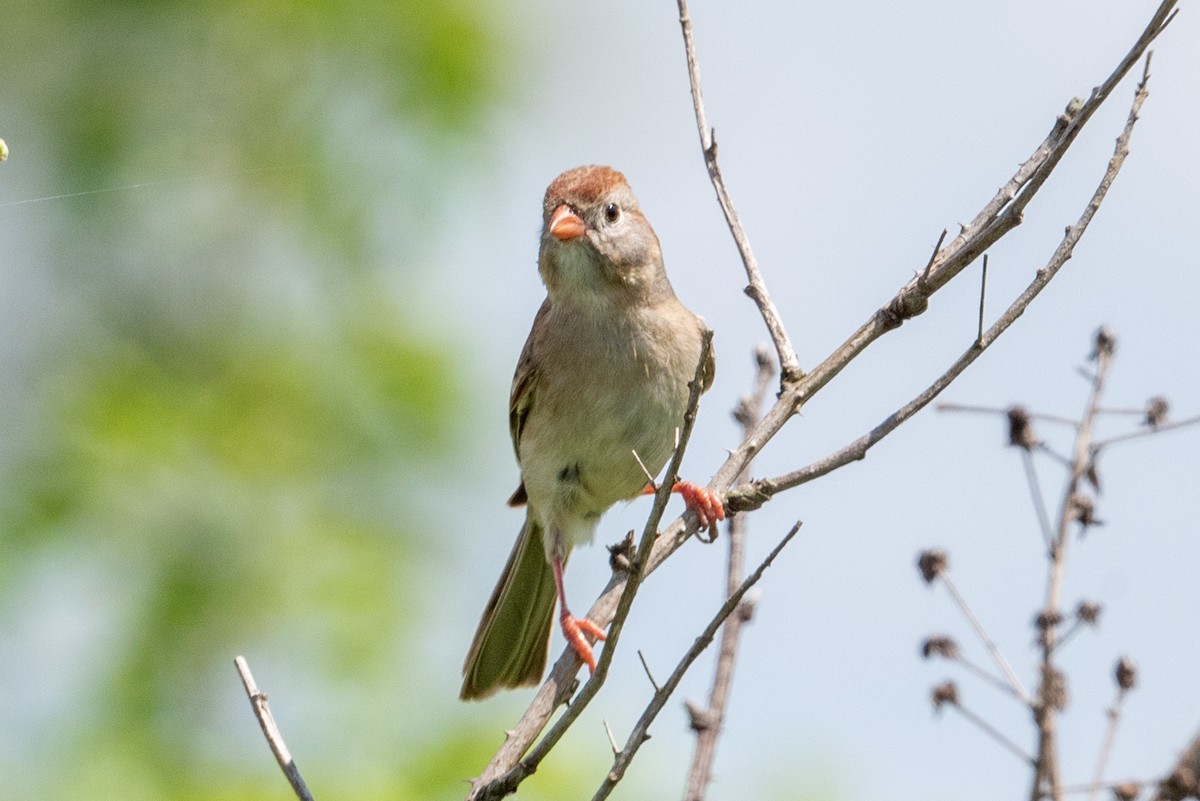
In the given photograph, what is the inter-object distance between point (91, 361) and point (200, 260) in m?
0.98

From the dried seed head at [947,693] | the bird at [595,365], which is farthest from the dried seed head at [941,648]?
the bird at [595,365]

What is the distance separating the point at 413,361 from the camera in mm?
7836

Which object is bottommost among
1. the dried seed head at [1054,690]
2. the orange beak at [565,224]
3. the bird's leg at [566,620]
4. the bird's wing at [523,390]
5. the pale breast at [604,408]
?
the dried seed head at [1054,690]

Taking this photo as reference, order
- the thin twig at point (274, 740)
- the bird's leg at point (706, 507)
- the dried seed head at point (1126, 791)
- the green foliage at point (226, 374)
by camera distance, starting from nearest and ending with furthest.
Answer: the thin twig at point (274, 740)
the dried seed head at point (1126, 791)
the bird's leg at point (706, 507)
the green foliage at point (226, 374)

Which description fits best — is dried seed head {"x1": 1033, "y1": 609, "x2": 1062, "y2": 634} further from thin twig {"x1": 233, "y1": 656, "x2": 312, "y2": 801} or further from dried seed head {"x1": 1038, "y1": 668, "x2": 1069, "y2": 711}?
thin twig {"x1": 233, "y1": 656, "x2": 312, "y2": 801}

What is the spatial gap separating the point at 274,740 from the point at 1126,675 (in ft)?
6.60

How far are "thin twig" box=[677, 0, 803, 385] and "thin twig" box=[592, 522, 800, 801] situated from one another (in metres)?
1.08

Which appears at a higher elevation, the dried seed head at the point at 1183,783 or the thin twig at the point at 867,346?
the thin twig at the point at 867,346

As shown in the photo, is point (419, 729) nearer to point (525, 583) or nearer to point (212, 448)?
point (525, 583)

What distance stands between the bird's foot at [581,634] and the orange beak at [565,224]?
1374 mm

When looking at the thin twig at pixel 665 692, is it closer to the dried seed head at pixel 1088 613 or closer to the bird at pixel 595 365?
the dried seed head at pixel 1088 613

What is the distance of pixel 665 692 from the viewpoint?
117 inches

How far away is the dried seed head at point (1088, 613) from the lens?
3.75 m

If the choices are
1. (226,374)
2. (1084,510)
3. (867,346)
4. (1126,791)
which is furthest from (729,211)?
(226,374)
